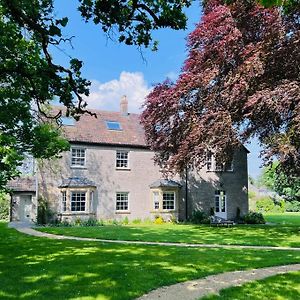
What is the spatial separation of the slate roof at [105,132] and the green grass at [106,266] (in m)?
15.4

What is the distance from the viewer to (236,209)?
33.8 metres

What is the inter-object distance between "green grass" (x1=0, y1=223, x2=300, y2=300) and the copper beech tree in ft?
23.9

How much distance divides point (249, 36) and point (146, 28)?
47.0ft

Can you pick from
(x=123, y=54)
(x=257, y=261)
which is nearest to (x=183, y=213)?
(x=257, y=261)

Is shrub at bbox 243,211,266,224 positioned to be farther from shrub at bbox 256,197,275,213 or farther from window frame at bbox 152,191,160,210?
shrub at bbox 256,197,275,213

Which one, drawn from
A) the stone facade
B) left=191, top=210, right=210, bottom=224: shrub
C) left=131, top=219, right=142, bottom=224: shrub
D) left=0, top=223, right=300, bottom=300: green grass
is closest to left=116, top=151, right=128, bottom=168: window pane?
the stone facade

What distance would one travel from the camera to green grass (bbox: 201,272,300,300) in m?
7.45

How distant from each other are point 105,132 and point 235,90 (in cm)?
1453

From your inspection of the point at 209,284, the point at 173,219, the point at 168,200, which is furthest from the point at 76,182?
the point at 209,284

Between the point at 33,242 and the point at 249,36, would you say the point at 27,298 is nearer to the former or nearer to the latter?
the point at 33,242

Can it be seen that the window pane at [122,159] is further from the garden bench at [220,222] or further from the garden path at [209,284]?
the garden path at [209,284]

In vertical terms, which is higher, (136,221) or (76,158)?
(76,158)

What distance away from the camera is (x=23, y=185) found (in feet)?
116

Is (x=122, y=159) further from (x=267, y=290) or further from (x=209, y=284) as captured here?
(x=267, y=290)
